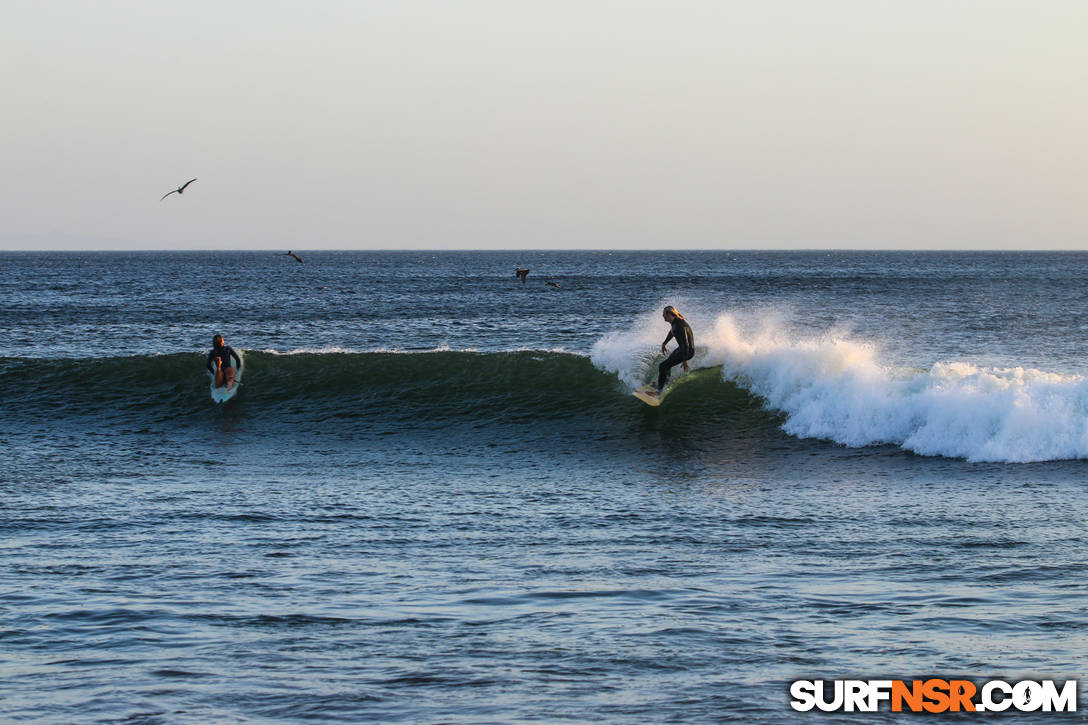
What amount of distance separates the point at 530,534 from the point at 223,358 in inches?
457

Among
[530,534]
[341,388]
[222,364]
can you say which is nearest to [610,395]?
[341,388]

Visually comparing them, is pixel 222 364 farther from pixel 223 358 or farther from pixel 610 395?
pixel 610 395

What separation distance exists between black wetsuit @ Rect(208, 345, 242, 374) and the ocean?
0.69m

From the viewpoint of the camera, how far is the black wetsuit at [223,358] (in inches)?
775

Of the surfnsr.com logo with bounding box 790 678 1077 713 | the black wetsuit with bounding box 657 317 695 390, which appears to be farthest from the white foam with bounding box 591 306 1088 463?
the surfnsr.com logo with bounding box 790 678 1077 713

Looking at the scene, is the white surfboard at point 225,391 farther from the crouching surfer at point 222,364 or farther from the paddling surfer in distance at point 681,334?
the paddling surfer in distance at point 681,334

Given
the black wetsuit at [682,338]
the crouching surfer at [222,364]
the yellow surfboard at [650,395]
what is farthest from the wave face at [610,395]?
the black wetsuit at [682,338]

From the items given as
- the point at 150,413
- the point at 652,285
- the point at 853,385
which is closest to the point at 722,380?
the point at 853,385

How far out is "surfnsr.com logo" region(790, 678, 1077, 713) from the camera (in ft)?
19.2

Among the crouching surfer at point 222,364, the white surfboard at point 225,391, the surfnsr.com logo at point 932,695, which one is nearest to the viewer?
the surfnsr.com logo at point 932,695

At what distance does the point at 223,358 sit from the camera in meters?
20.0

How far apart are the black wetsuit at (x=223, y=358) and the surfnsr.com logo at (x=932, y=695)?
15.5 metres

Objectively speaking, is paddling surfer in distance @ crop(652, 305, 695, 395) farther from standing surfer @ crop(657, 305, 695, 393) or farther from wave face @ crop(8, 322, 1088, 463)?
wave face @ crop(8, 322, 1088, 463)

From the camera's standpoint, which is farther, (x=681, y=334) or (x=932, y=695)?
(x=681, y=334)
